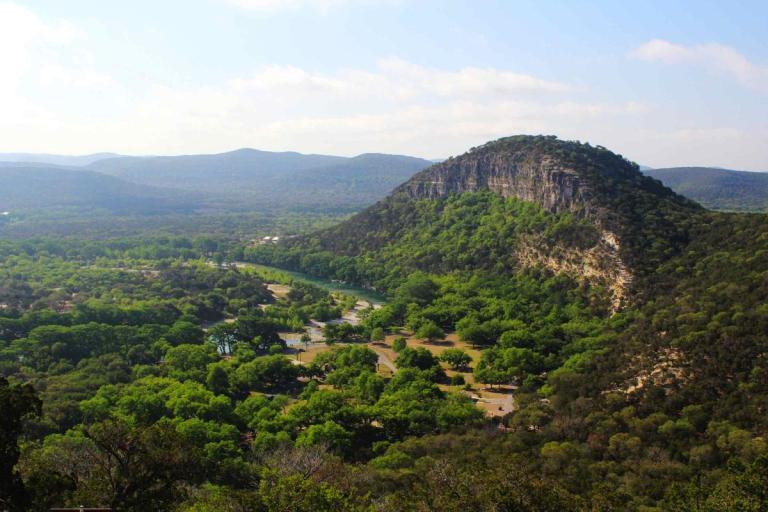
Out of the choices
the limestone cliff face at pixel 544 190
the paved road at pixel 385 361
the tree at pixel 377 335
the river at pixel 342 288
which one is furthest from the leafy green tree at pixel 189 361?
the limestone cliff face at pixel 544 190

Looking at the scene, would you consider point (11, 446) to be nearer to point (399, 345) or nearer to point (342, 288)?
point (399, 345)

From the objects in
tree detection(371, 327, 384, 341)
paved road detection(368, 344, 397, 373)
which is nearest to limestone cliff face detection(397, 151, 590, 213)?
tree detection(371, 327, 384, 341)

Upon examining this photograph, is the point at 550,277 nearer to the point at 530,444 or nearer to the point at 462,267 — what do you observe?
the point at 462,267

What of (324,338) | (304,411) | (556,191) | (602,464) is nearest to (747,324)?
(602,464)

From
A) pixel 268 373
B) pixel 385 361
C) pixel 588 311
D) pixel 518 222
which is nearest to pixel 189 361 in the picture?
Result: pixel 268 373

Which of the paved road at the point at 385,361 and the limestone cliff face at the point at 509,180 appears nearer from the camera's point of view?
the paved road at the point at 385,361

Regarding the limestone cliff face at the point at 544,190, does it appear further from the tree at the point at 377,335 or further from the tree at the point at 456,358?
the tree at the point at 377,335
